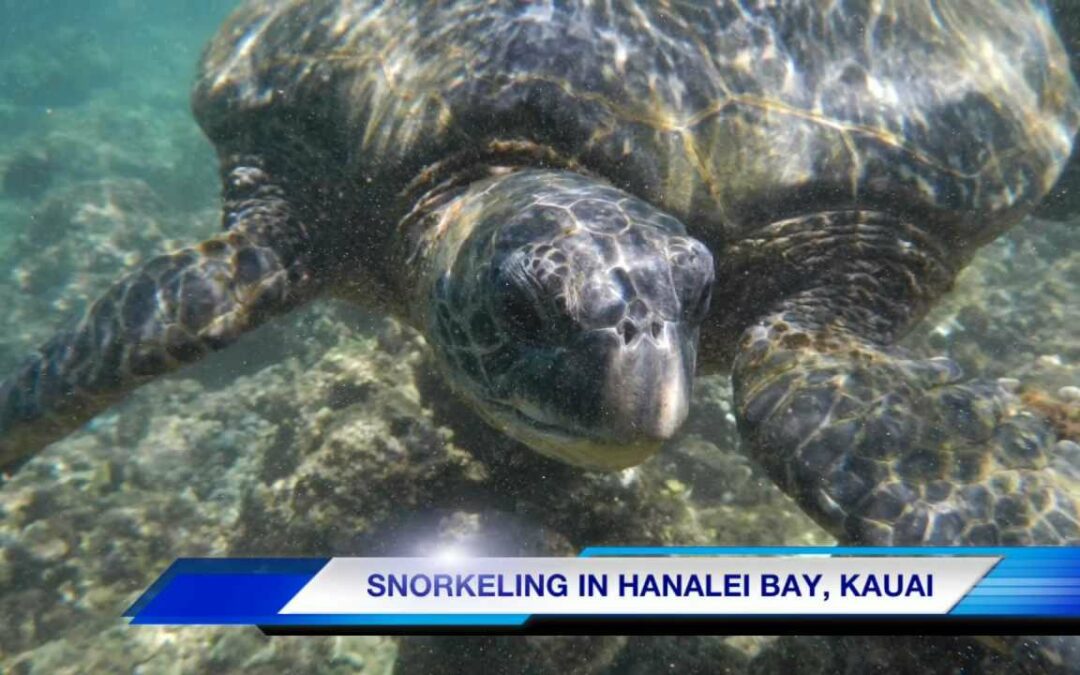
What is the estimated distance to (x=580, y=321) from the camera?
2594mm

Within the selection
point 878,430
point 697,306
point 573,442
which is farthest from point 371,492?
point 878,430

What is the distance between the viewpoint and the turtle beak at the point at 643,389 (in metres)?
2.52

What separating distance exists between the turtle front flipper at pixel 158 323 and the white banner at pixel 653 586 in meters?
2.18

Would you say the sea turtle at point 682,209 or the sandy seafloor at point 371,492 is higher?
the sea turtle at point 682,209

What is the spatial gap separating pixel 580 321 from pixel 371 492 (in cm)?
234

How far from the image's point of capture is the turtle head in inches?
100

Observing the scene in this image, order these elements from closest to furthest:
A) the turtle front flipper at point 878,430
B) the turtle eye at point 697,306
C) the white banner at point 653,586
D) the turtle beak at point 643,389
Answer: the turtle beak at point 643,389
the white banner at point 653,586
the turtle eye at point 697,306
the turtle front flipper at point 878,430

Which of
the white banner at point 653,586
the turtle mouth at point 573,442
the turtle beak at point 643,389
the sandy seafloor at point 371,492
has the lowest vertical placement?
the sandy seafloor at point 371,492

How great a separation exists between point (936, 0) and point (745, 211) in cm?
249

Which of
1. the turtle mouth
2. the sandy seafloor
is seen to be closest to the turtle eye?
the turtle mouth

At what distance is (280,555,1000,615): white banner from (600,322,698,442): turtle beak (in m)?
0.66

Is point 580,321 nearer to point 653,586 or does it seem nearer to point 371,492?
point 653,586

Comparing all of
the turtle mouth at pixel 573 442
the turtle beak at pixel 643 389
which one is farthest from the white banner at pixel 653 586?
the turtle beak at pixel 643 389

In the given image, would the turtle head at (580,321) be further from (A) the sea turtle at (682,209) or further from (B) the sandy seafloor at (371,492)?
(B) the sandy seafloor at (371,492)
